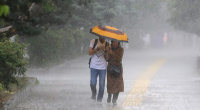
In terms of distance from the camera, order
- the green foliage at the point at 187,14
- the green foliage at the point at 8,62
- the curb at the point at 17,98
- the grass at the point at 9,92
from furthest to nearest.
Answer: the green foliage at the point at 187,14 → the grass at the point at 9,92 → the curb at the point at 17,98 → the green foliage at the point at 8,62

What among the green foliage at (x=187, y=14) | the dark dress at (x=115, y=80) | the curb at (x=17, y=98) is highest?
the green foliage at (x=187, y=14)

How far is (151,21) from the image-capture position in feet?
238

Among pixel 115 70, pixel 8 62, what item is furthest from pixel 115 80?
pixel 8 62

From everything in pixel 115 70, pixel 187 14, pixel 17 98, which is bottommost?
pixel 17 98

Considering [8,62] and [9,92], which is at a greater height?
[8,62]

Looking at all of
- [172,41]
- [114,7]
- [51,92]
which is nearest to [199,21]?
[114,7]

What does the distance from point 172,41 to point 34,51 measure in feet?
267

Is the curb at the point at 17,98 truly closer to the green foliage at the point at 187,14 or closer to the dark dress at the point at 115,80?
the dark dress at the point at 115,80

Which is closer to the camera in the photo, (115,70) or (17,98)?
(115,70)

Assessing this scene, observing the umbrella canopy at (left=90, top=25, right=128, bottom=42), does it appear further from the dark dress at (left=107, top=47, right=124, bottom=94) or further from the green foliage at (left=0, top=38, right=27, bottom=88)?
the green foliage at (left=0, top=38, right=27, bottom=88)

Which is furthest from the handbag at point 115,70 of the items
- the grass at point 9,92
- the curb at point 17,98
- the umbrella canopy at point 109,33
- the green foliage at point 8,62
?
the curb at point 17,98

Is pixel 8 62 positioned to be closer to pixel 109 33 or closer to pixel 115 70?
pixel 109 33

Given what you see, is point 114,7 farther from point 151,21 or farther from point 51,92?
point 151,21

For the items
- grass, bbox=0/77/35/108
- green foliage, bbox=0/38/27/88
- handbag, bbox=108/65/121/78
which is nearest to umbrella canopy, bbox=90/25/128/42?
handbag, bbox=108/65/121/78
